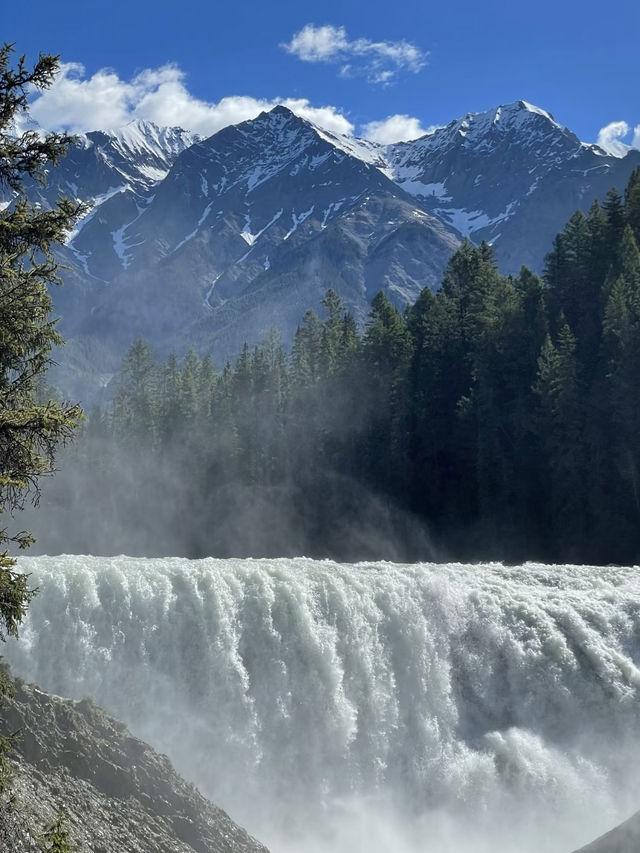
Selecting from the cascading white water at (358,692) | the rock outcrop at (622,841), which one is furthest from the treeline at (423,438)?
the rock outcrop at (622,841)

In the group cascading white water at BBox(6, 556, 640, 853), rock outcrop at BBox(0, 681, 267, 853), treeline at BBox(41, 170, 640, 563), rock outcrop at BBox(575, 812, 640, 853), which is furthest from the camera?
treeline at BBox(41, 170, 640, 563)

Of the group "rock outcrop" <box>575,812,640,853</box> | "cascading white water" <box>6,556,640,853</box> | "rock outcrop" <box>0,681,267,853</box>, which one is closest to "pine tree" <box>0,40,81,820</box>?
"rock outcrop" <box>0,681,267,853</box>

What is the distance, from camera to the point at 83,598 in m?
27.8

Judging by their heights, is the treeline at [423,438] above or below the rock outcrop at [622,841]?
above

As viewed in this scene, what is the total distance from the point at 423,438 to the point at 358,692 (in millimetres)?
41929

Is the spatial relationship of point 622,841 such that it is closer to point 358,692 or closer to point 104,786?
point 358,692

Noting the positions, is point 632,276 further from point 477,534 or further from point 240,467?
point 240,467

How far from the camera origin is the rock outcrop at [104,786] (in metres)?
17.0

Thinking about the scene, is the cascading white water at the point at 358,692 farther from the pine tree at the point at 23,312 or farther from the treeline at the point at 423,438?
the treeline at the point at 423,438

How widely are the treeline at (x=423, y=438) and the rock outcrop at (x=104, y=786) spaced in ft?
119

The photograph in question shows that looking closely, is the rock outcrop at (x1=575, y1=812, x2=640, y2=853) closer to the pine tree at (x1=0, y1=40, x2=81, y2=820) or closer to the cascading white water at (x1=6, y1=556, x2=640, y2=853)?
the cascading white water at (x1=6, y1=556, x2=640, y2=853)

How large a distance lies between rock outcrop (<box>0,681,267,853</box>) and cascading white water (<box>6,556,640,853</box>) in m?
6.28

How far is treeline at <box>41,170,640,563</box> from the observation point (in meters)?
55.3

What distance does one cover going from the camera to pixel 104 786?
→ 714 inches
